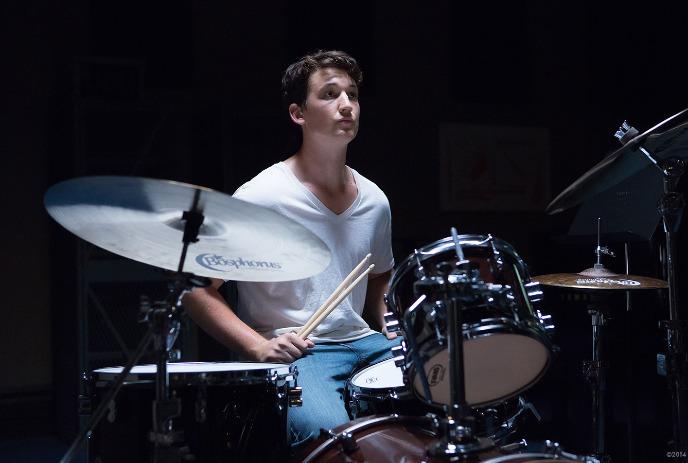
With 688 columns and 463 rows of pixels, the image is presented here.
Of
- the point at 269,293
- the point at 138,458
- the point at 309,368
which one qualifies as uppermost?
the point at 269,293

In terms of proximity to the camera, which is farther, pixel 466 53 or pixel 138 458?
pixel 466 53

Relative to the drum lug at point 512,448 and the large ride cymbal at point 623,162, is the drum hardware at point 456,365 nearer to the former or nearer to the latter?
the drum lug at point 512,448

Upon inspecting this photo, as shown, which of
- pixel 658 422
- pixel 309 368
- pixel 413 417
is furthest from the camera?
pixel 658 422

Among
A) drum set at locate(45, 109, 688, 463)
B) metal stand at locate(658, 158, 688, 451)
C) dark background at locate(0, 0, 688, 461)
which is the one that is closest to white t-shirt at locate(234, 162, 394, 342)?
drum set at locate(45, 109, 688, 463)

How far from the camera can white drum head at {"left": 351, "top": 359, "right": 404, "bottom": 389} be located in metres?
1.90

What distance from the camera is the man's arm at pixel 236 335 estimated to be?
197cm

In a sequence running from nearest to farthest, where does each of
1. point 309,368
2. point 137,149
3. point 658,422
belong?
point 309,368 < point 658,422 < point 137,149

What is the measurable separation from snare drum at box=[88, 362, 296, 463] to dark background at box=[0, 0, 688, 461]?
6.05ft

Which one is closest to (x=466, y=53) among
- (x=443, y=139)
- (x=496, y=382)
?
(x=443, y=139)

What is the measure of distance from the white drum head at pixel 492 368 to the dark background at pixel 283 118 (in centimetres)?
146

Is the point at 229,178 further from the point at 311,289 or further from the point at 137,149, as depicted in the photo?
the point at 311,289

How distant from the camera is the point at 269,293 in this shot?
2369 millimetres

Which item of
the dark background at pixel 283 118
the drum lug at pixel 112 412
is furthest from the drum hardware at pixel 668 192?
the drum lug at pixel 112 412

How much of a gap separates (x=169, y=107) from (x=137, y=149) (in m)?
0.31
